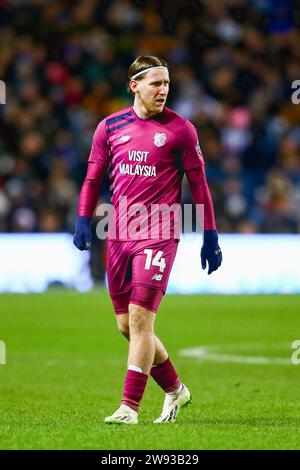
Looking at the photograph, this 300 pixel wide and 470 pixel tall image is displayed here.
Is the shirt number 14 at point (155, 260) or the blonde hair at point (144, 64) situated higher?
the blonde hair at point (144, 64)

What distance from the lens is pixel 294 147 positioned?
22203 millimetres

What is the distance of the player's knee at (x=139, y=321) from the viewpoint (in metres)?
7.44

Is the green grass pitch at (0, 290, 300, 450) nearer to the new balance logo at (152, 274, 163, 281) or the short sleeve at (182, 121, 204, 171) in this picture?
the new balance logo at (152, 274, 163, 281)

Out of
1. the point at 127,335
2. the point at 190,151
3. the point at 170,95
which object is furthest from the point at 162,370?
the point at 170,95

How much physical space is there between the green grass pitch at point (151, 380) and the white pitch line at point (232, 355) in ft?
0.07

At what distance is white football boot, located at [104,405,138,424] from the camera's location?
7.30 metres

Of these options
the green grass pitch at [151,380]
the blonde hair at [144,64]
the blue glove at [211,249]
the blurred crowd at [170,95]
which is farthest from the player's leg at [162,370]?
the blurred crowd at [170,95]

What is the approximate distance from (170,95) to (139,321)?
16.0 metres

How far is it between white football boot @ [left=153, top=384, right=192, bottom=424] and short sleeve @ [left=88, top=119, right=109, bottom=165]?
63.8 inches

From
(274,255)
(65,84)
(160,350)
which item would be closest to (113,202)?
(160,350)

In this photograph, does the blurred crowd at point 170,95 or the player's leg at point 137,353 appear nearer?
the player's leg at point 137,353

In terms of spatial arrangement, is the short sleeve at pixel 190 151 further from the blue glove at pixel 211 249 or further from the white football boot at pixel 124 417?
the white football boot at pixel 124 417

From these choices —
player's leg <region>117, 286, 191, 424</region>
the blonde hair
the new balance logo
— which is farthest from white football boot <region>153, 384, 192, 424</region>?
the blonde hair

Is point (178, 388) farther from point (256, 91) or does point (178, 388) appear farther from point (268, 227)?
point (256, 91)
